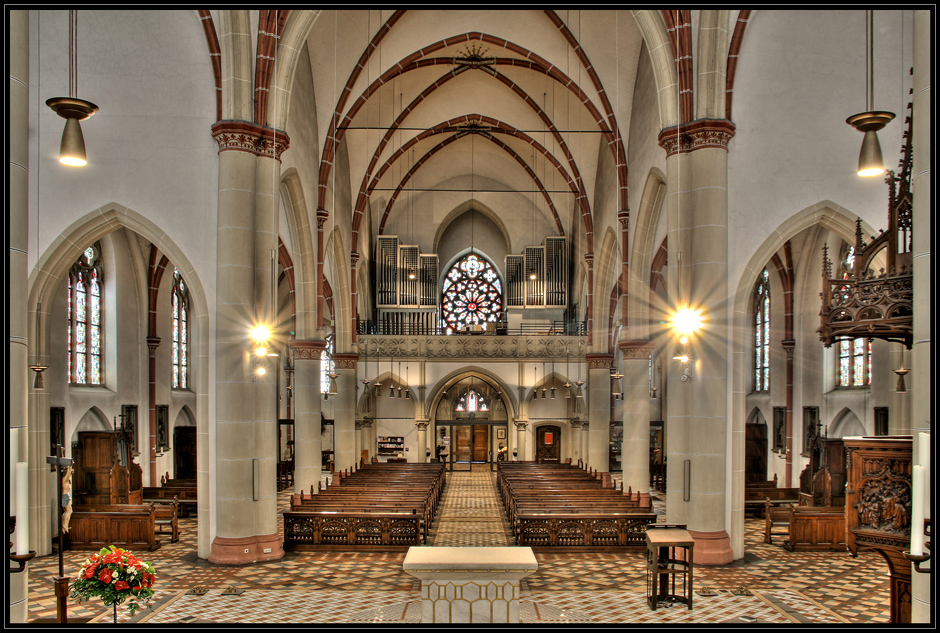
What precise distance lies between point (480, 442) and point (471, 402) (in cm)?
193

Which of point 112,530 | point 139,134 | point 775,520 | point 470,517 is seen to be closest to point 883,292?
point 775,520

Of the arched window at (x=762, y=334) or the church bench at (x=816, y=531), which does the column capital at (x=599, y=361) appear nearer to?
the arched window at (x=762, y=334)

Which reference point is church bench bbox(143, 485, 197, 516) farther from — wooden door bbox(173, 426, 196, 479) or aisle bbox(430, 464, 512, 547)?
aisle bbox(430, 464, 512, 547)

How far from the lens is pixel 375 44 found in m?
19.9

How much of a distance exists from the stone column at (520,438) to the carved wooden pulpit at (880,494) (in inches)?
1026

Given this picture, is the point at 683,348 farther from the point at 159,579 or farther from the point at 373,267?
the point at 373,267

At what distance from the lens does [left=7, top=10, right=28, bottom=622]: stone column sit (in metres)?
5.28

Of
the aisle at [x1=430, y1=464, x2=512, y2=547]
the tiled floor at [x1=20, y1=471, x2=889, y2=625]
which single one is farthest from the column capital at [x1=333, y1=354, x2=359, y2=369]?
the tiled floor at [x1=20, y1=471, x2=889, y2=625]

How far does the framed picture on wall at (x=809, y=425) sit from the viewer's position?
2144cm

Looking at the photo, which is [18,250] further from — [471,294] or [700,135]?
[471,294]

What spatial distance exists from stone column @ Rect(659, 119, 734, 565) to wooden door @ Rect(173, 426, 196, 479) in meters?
16.6

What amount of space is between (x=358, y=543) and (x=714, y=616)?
290 inches

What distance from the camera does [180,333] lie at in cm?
2498
